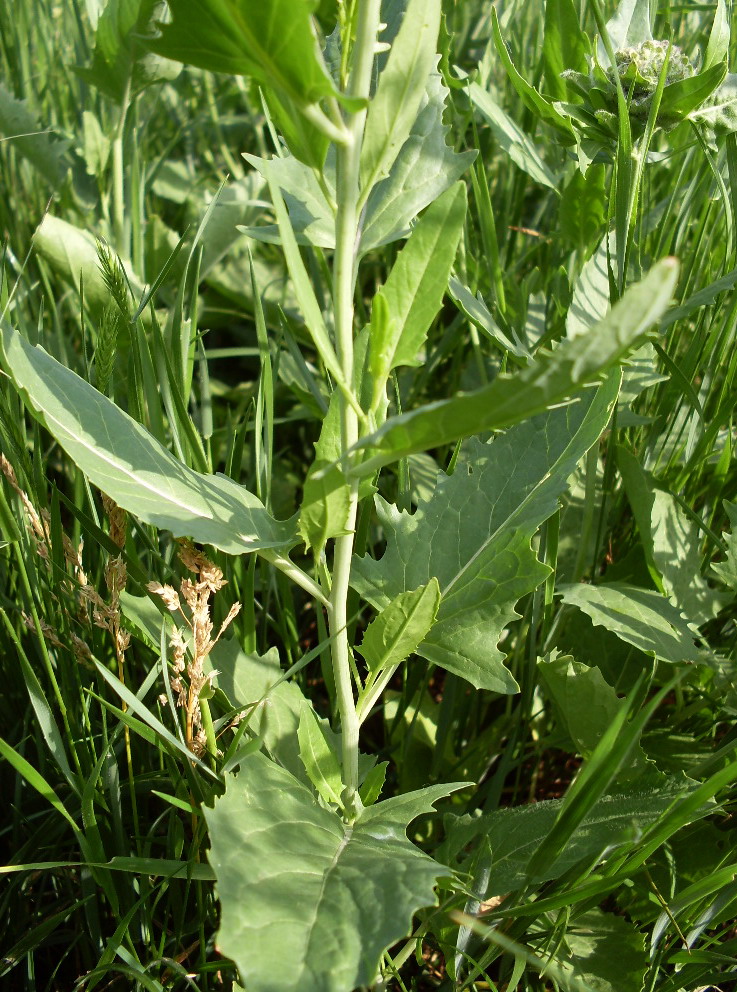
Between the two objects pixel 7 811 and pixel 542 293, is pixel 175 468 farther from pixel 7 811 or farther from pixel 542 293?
pixel 542 293

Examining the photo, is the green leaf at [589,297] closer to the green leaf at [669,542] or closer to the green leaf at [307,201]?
the green leaf at [669,542]

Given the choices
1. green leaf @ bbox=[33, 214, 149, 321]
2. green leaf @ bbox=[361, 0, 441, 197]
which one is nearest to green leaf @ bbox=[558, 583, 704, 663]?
green leaf @ bbox=[361, 0, 441, 197]

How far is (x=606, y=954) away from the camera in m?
1.19

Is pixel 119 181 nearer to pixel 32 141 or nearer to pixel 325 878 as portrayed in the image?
pixel 32 141

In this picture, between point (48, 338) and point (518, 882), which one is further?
point (48, 338)

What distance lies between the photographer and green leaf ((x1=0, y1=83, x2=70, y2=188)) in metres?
1.93

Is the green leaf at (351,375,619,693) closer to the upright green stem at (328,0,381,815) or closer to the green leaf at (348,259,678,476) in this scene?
the upright green stem at (328,0,381,815)

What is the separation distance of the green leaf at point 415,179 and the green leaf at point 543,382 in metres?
0.35

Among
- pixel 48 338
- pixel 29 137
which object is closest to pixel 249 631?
pixel 48 338

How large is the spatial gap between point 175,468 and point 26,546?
34 cm

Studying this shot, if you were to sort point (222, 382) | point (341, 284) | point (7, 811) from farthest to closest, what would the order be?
point (222, 382), point (7, 811), point (341, 284)

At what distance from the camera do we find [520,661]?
1563 millimetres

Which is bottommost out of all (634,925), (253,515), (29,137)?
(634,925)

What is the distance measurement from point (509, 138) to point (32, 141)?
1.08 meters
